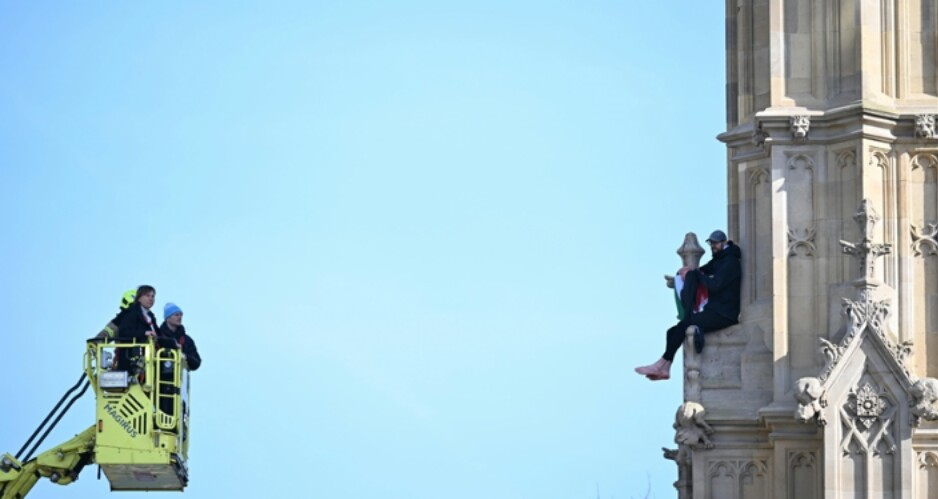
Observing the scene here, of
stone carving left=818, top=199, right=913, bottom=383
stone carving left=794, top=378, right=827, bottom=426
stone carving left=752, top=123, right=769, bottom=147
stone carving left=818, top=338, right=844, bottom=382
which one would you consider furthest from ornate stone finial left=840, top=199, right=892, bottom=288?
stone carving left=752, top=123, right=769, bottom=147

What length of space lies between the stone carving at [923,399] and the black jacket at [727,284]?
11.5 ft

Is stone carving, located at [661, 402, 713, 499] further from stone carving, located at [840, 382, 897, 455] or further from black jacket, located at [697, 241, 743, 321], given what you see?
stone carving, located at [840, 382, 897, 455]

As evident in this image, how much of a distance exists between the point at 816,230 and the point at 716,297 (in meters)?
2.00

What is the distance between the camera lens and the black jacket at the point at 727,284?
5481 cm

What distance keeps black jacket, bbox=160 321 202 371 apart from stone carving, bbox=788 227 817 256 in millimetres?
9078

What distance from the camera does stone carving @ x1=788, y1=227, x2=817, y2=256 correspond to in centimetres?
5400

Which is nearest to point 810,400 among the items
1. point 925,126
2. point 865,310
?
point 865,310

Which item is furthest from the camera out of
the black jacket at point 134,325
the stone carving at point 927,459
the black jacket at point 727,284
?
the black jacket at point 727,284

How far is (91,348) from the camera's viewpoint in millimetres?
54688

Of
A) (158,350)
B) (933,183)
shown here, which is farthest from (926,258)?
(158,350)

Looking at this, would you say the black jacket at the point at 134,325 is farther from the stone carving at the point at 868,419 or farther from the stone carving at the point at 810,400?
the stone carving at the point at 868,419

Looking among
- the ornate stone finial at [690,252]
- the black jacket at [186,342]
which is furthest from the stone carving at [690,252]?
the black jacket at [186,342]

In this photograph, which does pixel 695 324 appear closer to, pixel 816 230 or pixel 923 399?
pixel 816 230

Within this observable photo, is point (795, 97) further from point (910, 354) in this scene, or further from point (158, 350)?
point (158, 350)
